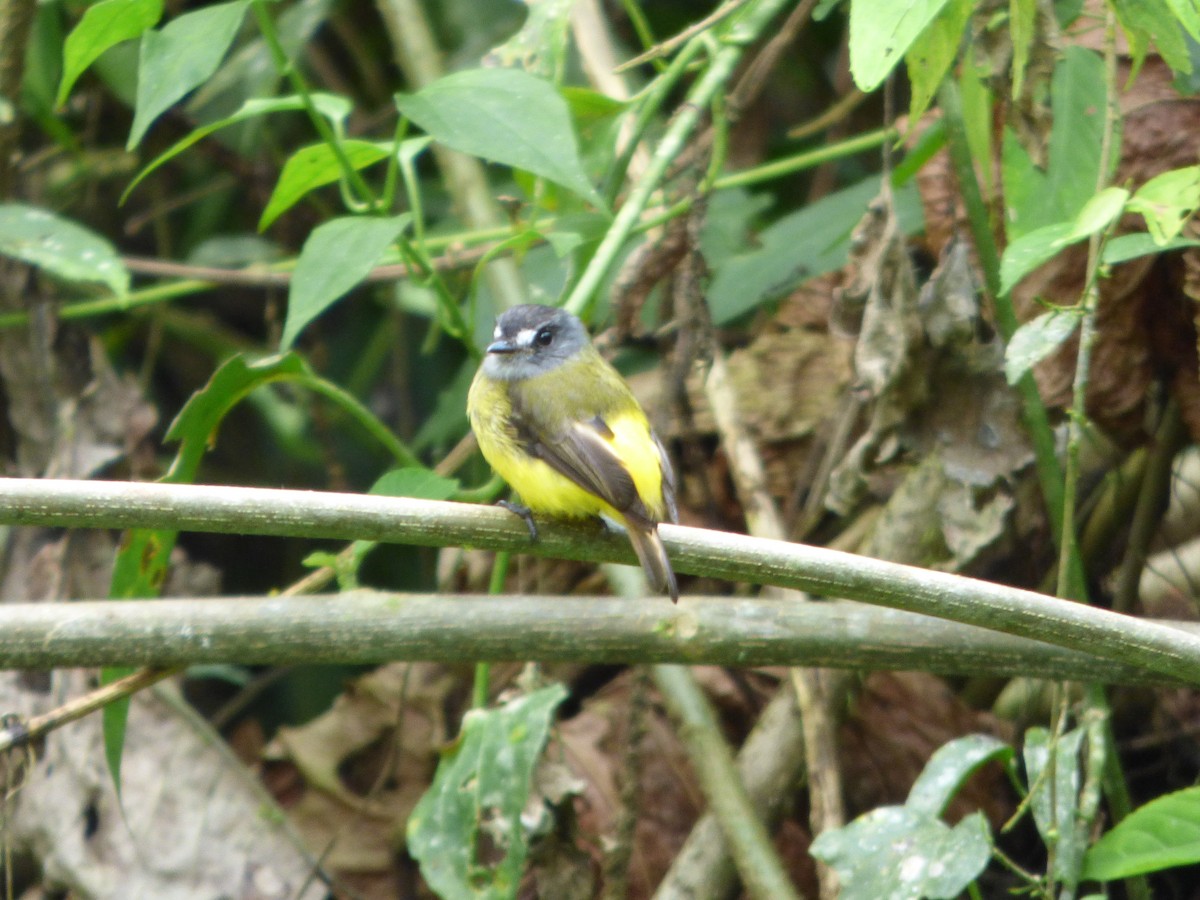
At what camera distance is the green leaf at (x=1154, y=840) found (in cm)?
236

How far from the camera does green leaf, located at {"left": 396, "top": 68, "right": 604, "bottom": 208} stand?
243cm

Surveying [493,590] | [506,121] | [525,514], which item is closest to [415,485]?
[525,514]

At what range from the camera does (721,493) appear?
4035 millimetres

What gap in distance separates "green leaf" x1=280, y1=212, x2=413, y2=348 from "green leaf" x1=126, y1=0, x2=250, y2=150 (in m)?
0.35

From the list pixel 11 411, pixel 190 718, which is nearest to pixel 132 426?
pixel 11 411

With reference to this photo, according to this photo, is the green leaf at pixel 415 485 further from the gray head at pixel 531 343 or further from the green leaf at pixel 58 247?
the green leaf at pixel 58 247

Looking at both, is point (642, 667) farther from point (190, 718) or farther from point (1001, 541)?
point (190, 718)

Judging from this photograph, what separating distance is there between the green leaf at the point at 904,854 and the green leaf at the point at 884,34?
1.41 m

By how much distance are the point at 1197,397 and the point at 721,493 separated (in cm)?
144

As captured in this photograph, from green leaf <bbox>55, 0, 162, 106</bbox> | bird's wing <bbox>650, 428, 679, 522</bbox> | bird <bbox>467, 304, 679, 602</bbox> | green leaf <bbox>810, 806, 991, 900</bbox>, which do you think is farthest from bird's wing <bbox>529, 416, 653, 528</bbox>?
green leaf <bbox>55, 0, 162, 106</bbox>

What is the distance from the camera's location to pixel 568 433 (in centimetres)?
299

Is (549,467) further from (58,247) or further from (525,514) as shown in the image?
(58,247)

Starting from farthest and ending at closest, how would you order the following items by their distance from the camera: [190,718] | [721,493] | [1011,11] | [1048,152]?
[721,493], [190,718], [1048,152], [1011,11]

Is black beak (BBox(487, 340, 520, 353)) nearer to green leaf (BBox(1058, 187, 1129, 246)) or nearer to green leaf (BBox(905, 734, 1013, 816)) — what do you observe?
green leaf (BBox(905, 734, 1013, 816))
